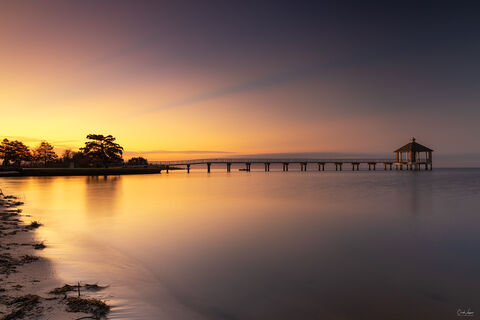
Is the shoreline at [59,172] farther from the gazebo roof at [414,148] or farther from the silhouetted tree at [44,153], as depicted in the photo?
the gazebo roof at [414,148]

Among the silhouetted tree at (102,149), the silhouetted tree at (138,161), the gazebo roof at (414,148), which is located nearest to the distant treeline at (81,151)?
the silhouetted tree at (102,149)

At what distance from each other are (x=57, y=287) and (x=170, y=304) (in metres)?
2.16

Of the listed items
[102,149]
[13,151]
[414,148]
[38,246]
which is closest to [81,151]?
[102,149]

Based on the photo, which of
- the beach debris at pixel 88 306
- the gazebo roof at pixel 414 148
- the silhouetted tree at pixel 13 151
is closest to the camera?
the beach debris at pixel 88 306

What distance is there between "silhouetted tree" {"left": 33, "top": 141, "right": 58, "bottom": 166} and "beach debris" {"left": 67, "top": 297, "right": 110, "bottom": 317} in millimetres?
116138

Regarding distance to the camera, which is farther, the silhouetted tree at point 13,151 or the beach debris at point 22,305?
the silhouetted tree at point 13,151

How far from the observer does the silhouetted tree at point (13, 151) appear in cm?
8200

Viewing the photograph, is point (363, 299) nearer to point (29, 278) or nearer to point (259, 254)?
point (259, 254)

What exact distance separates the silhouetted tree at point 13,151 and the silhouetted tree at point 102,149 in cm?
2684

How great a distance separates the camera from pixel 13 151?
8319 cm

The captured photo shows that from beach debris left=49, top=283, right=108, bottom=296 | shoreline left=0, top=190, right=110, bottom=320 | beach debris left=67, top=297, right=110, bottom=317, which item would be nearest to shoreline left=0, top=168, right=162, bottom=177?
shoreline left=0, top=190, right=110, bottom=320

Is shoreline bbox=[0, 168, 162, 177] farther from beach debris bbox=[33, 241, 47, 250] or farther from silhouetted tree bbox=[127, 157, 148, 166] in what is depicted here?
beach debris bbox=[33, 241, 47, 250]

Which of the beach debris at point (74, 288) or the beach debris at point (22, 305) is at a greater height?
the beach debris at point (22, 305)

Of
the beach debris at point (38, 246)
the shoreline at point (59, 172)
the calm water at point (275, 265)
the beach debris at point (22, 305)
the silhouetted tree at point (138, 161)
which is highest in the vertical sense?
the silhouetted tree at point (138, 161)
